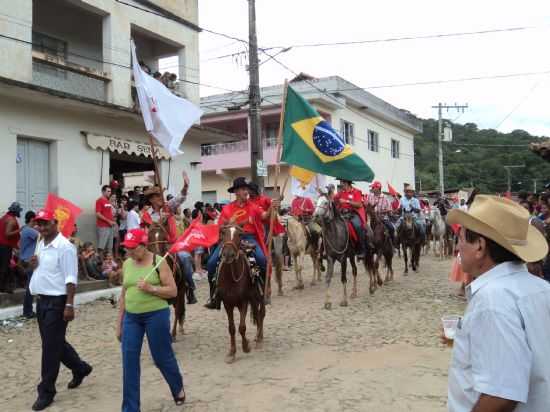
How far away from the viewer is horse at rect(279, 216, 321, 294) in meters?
13.3

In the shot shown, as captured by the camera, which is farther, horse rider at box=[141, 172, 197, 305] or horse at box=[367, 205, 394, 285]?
horse at box=[367, 205, 394, 285]

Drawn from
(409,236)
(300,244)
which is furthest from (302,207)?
(409,236)

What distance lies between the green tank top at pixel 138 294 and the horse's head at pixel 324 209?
20.1 feet

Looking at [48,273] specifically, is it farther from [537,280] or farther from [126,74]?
[126,74]

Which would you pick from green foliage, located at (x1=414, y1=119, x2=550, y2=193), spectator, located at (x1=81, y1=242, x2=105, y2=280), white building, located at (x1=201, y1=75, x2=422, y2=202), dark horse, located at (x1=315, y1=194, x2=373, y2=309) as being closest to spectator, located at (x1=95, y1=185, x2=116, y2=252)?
spectator, located at (x1=81, y1=242, x2=105, y2=280)

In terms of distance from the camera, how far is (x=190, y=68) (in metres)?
17.8

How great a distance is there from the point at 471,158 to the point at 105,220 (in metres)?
51.5

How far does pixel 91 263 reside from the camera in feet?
40.7

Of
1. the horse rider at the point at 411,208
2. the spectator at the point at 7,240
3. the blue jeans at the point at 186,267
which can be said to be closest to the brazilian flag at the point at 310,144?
the blue jeans at the point at 186,267

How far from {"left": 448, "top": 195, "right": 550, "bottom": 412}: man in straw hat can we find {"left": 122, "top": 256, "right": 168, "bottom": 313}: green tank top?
3435mm

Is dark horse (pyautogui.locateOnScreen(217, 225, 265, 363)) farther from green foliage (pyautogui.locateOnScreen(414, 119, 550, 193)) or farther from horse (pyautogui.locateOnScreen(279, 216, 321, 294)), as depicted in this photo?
green foliage (pyautogui.locateOnScreen(414, 119, 550, 193))

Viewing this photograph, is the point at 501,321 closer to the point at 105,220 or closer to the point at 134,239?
the point at 134,239

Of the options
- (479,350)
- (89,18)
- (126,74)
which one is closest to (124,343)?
(479,350)

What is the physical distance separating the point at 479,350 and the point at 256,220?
5749 mm
